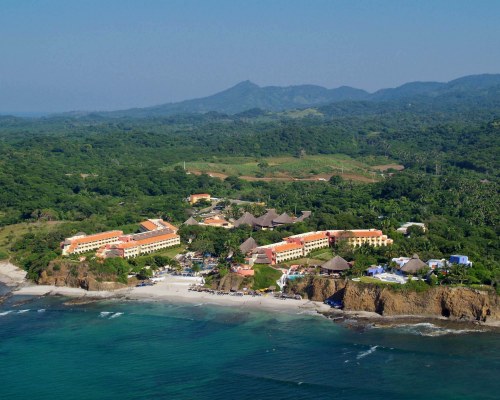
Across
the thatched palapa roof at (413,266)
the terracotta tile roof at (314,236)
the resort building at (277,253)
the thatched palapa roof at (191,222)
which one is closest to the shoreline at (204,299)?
the thatched palapa roof at (413,266)

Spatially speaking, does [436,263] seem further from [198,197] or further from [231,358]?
[198,197]

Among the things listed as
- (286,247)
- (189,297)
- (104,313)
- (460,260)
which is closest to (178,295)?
(189,297)

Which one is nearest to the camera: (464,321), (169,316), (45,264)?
(464,321)

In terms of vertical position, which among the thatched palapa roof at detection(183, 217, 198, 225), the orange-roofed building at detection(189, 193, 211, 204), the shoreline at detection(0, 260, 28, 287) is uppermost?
the thatched palapa roof at detection(183, 217, 198, 225)

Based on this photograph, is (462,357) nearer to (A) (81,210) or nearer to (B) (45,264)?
(B) (45,264)

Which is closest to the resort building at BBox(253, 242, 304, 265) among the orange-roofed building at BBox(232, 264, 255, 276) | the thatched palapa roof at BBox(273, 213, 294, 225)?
the orange-roofed building at BBox(232, 264, 255, 276)

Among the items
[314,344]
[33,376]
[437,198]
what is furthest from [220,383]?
[437,198]

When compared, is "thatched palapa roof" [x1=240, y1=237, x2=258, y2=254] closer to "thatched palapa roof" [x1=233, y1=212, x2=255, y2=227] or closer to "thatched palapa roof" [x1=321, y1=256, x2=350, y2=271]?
"thatched palapa roof" [x1=321, y1=256, x2=350, y2=271]
